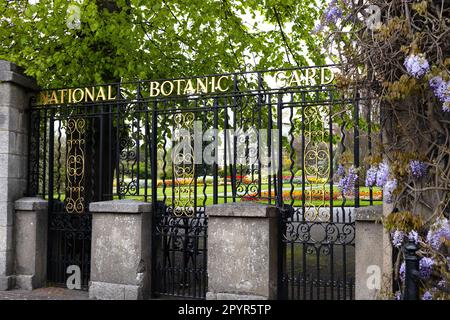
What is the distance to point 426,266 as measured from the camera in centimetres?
442

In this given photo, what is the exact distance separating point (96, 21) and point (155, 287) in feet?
15.4

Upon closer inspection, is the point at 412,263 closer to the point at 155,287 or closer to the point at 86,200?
the point at 155,287

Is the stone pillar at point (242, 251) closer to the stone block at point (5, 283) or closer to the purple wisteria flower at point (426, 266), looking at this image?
the purple wisteria flower at point (426, 266)

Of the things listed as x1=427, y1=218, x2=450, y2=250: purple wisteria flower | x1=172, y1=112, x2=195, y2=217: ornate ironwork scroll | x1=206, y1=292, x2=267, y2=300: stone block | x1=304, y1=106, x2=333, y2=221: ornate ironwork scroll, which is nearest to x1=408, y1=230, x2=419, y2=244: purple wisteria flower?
x1=427, y1=218, x2=450, y2=250: purple wisteria flower

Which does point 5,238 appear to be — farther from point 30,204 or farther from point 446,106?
point 446,106

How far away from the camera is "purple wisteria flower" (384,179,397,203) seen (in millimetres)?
4715

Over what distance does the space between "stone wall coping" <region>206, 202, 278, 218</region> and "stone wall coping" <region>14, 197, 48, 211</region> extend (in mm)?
2701

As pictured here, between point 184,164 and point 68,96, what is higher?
point 68,96

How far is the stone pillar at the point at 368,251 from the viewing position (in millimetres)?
5283

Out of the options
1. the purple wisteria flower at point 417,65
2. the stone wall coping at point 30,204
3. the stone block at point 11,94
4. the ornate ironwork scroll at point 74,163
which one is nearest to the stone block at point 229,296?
the ornate ironwork scroll at point 74,163

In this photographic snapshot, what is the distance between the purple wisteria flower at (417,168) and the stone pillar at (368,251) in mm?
731

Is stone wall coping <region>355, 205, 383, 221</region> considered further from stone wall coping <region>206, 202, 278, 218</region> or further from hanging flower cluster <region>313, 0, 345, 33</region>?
hanging flower cluster <region>313, 0, 345, 33</region>

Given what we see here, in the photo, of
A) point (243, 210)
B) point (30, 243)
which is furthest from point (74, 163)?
point (243, 210)

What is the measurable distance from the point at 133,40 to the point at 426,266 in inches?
261
